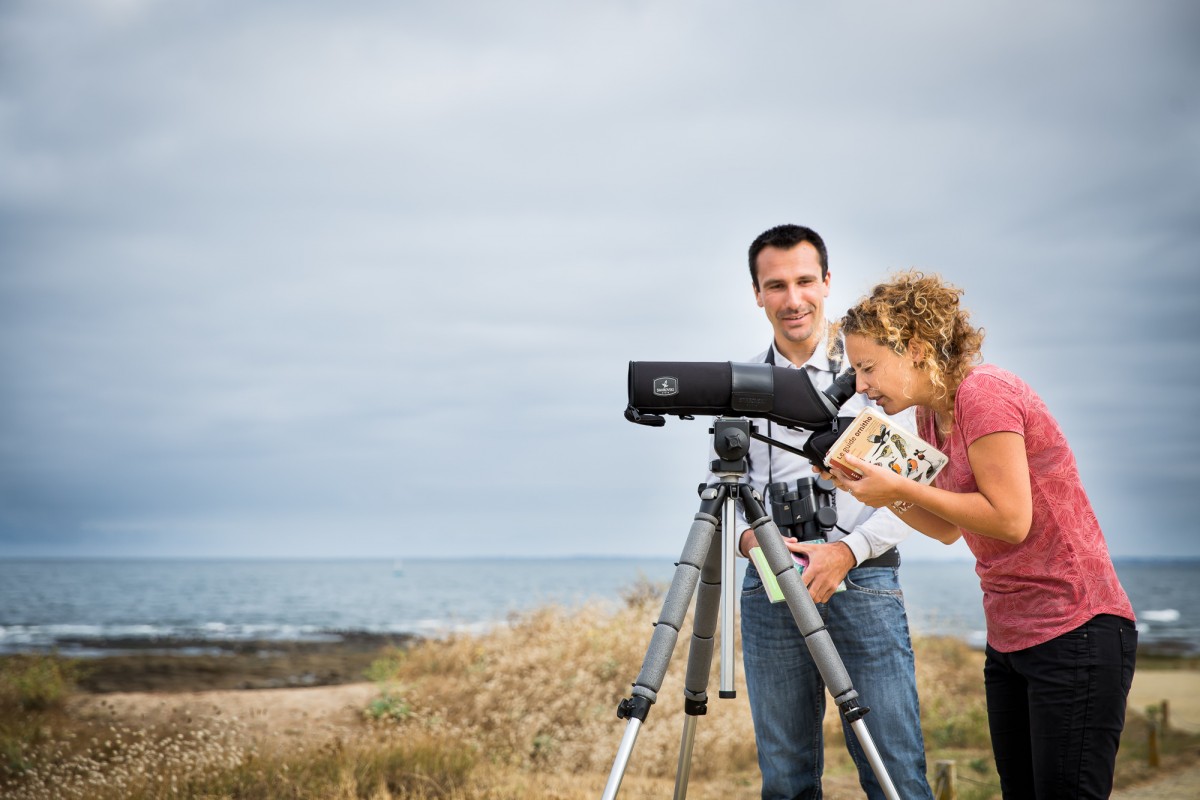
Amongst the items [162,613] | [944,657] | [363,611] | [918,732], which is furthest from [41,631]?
[918,732]

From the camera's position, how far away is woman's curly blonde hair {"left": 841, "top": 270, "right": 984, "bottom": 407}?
6.56 feet

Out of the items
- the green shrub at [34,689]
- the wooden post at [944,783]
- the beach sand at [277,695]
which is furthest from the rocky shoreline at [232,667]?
the wooden post at [944,783]

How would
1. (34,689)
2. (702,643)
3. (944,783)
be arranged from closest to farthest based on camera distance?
1. (702,643)
2. (944,783)
3. (34,689)

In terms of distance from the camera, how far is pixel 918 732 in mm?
2342

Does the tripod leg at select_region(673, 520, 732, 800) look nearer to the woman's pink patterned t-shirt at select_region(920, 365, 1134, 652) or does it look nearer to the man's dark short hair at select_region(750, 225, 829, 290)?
the woman's pink patterned t-shirt at select_region(920, 365, 1134, 652)

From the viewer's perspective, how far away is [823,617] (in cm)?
242

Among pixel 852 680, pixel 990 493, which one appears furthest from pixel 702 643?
pixel 990 493

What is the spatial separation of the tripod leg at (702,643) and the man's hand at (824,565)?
0.66 feet

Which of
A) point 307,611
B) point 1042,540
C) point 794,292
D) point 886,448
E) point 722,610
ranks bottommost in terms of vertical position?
point 307,611

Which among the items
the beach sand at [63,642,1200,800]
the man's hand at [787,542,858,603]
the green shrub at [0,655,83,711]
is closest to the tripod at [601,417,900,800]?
the man's hand at [787,542,858,603]

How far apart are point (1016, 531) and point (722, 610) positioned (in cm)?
66

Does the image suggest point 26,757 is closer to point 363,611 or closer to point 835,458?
point 835,458

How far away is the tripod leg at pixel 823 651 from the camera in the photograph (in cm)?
199

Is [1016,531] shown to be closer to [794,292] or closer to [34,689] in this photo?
[794,292]
